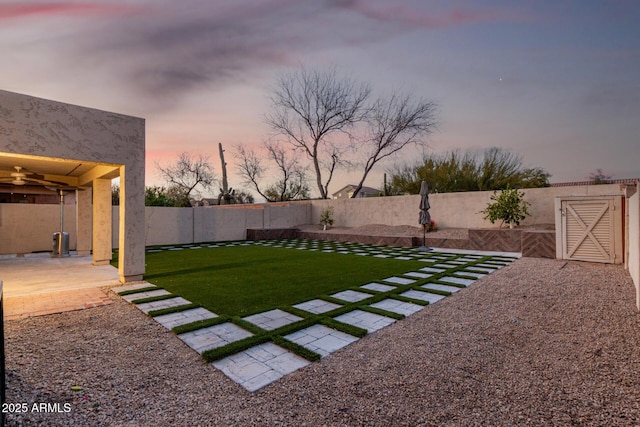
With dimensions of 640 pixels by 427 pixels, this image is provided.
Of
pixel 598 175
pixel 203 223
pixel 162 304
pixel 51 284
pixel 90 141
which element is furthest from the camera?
pixel 598 175

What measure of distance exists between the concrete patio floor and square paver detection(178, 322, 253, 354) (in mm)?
2071

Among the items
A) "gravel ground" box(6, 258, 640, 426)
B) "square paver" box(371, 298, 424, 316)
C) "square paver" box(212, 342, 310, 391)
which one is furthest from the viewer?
"square paver" box(371, 298, 424, 316)

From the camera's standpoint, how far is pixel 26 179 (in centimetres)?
693

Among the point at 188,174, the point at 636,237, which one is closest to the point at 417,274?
the point at 636,237

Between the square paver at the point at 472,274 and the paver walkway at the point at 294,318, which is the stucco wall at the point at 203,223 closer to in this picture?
the paver walkway at the point at 294,318

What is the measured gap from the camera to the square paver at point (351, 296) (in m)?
4.21

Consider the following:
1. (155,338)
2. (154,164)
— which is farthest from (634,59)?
(154,164)

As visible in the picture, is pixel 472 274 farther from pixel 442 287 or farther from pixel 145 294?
pixel 145 294

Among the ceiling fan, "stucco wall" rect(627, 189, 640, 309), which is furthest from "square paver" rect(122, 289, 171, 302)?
"stucco wall" rect(627, 189, 640, 309)

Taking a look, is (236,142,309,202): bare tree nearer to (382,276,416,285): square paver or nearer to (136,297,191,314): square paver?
(382,276,416,285): square paver

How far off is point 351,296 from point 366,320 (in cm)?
96

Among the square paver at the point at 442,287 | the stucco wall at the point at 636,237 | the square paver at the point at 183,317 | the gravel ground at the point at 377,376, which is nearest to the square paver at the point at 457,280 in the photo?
the square paver at the point at 442,287

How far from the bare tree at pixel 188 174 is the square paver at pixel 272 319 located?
22193mm

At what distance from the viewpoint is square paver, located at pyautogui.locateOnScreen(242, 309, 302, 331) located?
3227 mm
